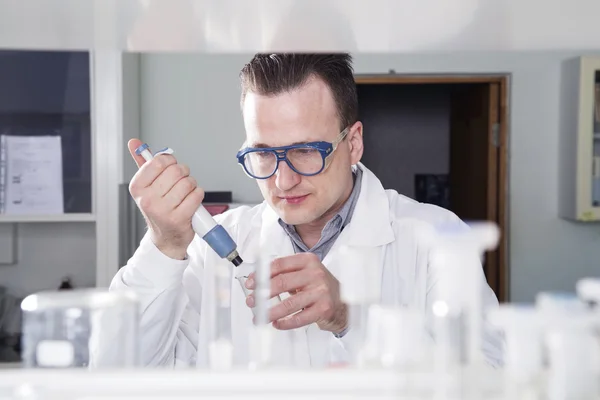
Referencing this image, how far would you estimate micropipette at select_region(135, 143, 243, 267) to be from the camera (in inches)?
18.8

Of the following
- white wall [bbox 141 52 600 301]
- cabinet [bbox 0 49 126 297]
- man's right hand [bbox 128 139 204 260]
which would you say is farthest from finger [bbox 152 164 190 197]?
cabinet [bbox 0 49 126 297]

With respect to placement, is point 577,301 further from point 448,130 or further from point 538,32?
point 448,130

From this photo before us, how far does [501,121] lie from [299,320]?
1.69m

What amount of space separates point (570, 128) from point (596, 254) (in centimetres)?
38

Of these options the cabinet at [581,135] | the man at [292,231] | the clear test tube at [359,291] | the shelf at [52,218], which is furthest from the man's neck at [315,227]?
the shelf at [52,218]

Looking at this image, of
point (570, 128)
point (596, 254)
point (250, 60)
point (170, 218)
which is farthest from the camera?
point (570, 128)

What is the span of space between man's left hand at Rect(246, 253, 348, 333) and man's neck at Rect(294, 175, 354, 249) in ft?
0.78

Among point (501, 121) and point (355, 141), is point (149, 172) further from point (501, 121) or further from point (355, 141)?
point (501, 121)

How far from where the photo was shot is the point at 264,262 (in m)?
0.50

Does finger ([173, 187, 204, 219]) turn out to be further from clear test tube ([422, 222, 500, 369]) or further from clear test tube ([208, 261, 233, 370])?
clear test tube ([422, 222, 500, 369])

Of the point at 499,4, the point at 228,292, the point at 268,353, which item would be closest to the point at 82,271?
the point at 228,292

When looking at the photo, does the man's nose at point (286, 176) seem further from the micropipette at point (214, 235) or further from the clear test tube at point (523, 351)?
the clear test tube at point (523, 351)

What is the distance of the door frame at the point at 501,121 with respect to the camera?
5.36ft

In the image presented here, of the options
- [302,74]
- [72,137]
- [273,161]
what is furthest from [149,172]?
[72,137]
